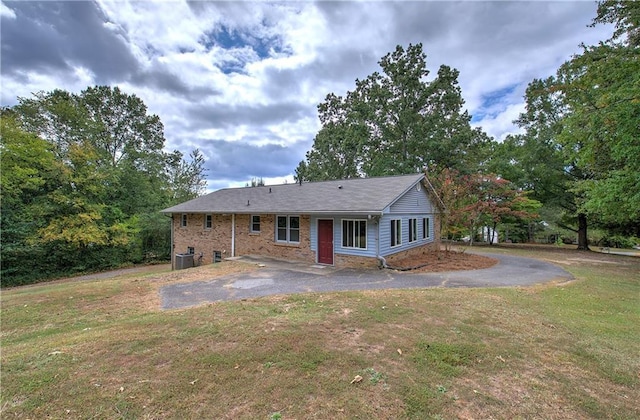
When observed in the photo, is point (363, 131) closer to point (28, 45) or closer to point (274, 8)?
point (274, 8)

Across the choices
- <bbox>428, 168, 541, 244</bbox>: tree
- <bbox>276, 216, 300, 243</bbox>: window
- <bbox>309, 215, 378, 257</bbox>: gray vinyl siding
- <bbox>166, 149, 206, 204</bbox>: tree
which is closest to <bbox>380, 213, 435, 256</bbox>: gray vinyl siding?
<bbox>309, 215, 378, 257</bbox>: gray vinyl siding

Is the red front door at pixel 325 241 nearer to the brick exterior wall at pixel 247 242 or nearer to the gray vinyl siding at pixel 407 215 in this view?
the brick exterior wall at pixel 247 242

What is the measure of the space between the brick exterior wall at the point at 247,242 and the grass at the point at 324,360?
21.1 feet

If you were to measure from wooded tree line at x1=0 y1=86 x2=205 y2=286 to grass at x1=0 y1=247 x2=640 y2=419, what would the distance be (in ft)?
45.2

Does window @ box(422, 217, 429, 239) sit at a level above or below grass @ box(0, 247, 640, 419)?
above

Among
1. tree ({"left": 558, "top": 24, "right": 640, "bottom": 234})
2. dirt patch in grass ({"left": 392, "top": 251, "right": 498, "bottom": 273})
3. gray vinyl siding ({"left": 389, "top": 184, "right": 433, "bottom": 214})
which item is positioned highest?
tree ({"left": 558, "top": 24, "right": 640, "bottom": 234})

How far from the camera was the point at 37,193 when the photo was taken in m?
17.4

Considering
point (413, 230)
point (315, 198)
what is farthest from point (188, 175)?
point (413, 230)

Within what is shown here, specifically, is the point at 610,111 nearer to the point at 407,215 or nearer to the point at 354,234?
the point at 407,215

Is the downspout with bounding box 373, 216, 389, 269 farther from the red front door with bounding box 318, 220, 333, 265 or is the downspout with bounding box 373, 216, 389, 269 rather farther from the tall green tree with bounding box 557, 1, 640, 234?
the tall green tree with bounding box 557, 1, 640, 234

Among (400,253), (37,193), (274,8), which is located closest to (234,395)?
(400,253)

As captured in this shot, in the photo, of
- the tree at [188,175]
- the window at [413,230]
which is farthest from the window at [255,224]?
the tree at [188,175]

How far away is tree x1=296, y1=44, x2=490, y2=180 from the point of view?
2405cm

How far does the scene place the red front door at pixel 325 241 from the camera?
1269cm
